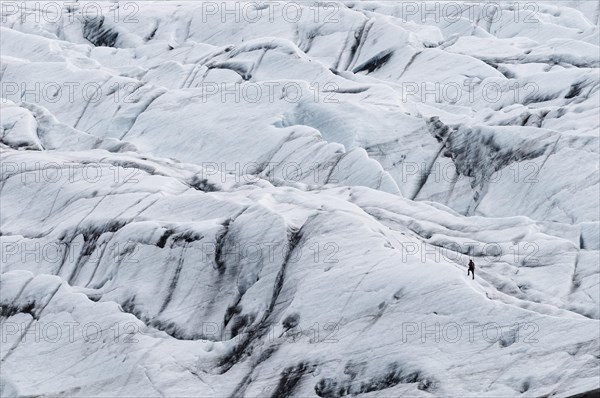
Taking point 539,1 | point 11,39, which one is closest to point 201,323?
point 11,39

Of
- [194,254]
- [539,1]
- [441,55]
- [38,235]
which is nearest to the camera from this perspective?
[194,254]

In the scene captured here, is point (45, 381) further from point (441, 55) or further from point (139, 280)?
point (441, 55)

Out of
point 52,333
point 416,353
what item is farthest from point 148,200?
point 416,353

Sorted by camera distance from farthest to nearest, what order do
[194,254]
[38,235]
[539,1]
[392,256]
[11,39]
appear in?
[539,1], [11,39], [38,235], [194,254], [392,256]

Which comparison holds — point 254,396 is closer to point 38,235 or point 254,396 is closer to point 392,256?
point 392,256

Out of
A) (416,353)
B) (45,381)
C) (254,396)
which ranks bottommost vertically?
(45,381)

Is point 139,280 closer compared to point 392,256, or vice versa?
point 392,256

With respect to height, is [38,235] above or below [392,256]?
below
